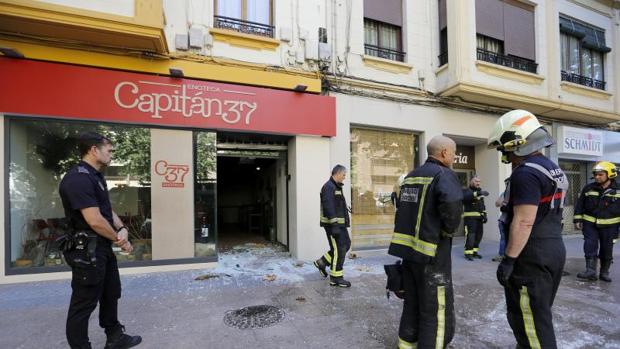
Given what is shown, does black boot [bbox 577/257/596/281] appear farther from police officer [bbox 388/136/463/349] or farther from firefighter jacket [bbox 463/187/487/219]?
police officer [bbox 388/136/463/349]

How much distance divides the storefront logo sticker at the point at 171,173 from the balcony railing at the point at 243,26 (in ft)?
9.79

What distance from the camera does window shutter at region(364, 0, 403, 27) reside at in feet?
26.3

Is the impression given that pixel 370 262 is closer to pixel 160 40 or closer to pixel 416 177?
pixel 416 177

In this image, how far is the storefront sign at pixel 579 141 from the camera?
10.4 metres

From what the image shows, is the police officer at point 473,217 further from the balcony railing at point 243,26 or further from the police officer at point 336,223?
the balcony railing at point 243,26

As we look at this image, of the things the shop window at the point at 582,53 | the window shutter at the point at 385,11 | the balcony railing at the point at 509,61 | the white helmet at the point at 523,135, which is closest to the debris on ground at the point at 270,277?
the white helmet at the point at 523,135

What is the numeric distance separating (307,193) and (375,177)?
2160mm

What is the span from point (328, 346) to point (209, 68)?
5.29 meters

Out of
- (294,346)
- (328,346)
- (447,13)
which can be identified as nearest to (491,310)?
(328,346)

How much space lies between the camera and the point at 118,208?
6.16m

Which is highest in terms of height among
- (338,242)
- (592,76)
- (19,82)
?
(592,76)

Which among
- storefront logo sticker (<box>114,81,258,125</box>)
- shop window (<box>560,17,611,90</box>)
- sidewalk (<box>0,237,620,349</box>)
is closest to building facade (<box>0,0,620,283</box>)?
storefront logo sticker (<box>114,81,258,125</box>)

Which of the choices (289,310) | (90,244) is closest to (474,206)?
(289,310)

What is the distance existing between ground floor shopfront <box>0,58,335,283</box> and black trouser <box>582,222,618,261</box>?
484 cm
